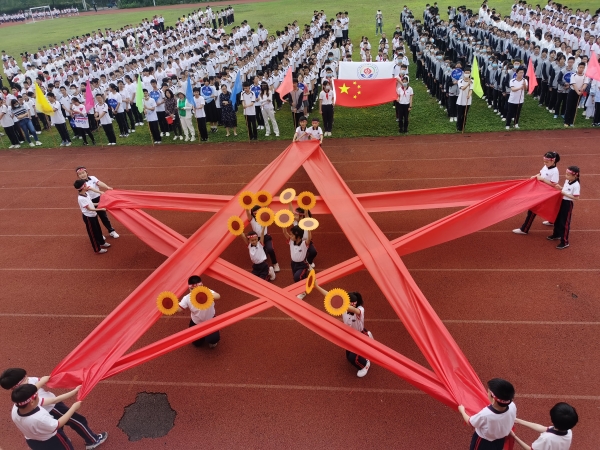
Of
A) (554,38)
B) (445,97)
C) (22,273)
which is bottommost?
(22,273)

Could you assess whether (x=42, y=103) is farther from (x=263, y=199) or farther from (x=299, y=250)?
(x=299, y=250)

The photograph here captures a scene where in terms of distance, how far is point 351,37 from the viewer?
21.0 m

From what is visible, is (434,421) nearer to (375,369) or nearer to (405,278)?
(375,369)

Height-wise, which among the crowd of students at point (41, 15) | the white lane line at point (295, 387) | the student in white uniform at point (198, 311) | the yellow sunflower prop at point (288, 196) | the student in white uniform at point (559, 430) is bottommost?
the white lane line at point (295, 387)

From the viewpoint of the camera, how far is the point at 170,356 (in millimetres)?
5000

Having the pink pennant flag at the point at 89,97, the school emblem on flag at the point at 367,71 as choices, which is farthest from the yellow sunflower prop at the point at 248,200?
the pink pennant flag at the point at 89,97

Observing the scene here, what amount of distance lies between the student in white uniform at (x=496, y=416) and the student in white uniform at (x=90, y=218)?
5682 millimetres

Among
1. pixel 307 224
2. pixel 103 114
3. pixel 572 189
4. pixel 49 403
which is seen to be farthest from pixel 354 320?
pixel 103 114

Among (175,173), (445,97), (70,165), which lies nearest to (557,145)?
(445,97)

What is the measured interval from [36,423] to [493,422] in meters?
3.38

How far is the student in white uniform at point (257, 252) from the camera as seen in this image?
5.34 meters

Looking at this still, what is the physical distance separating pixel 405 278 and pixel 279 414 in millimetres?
1872

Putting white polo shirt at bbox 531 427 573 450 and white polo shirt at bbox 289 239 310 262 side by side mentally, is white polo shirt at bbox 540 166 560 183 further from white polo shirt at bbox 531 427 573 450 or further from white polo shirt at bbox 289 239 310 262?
white polo shirt at bbox 531 427 573 450

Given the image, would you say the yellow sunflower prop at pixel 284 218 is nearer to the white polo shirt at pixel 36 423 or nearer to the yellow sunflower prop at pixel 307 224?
the yellow sunflower prop at pixel 307 224
